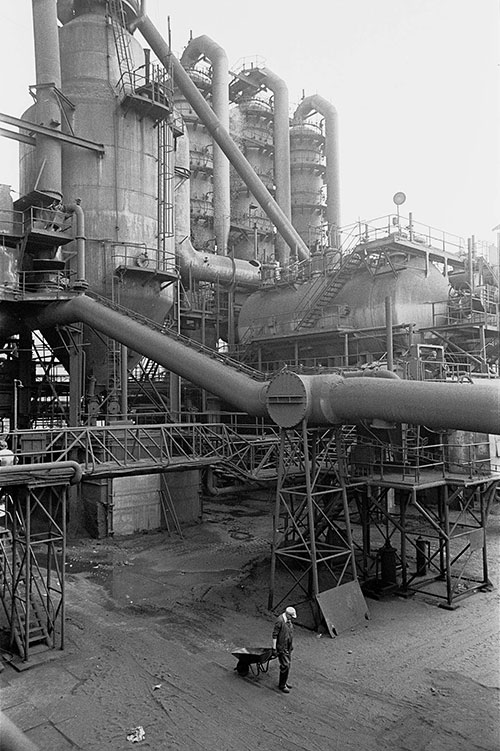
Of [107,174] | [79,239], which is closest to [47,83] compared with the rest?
[107,174]

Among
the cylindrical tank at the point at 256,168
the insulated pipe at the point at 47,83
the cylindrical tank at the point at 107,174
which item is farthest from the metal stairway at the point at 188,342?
the cylindrical tank at the point at 256,168

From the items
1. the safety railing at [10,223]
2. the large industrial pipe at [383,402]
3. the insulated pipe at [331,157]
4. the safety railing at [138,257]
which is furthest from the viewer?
the insulated pipe at [331,157]

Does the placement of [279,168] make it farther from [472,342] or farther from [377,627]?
[377,627]

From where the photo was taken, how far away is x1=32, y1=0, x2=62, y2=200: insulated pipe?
2384cm

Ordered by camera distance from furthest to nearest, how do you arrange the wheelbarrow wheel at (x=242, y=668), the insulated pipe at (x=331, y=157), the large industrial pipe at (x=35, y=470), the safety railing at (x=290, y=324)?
the insulated pipe at (x=331, y=157), the safety railing at (x=290, y=324), the large industrial pipe at (x=35, y=470), the wheelbarrow wheel at (x=242, y=668)

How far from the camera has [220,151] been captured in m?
41.2

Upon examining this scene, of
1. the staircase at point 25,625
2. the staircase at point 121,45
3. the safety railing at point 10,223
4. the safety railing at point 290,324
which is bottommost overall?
the staircase at point 25,625

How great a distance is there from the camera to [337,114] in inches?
1864

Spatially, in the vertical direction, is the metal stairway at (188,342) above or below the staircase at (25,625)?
above

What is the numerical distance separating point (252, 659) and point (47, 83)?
907 inches

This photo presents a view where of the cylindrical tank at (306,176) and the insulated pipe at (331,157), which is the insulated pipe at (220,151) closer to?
the insulated pipe at (331,157)

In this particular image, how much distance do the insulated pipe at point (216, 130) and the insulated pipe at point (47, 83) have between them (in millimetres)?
7284

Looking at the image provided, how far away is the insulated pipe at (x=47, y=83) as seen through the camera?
23.8 m

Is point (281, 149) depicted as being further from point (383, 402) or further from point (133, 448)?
point (383, 402)
